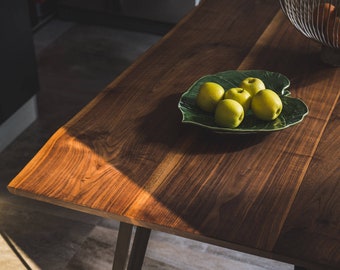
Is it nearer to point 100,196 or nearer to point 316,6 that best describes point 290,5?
point 316,6

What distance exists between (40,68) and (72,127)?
85.6 inches

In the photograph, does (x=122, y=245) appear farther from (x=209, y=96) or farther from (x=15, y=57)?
(x=15, y=57)

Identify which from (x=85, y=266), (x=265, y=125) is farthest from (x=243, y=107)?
(x=85, y=266)

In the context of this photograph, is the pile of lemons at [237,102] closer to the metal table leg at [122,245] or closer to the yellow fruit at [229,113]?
the yellow fruit at [229,113]

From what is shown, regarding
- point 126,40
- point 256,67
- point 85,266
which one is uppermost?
point 256,67

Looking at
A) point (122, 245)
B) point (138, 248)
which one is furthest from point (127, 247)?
point (138, 248)

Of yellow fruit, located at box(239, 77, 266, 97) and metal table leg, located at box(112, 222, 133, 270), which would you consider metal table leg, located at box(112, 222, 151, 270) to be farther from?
yellow fruit, located at box(239, 77, 266, 97)

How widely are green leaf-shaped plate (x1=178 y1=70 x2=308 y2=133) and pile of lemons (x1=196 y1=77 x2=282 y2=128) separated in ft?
0.06

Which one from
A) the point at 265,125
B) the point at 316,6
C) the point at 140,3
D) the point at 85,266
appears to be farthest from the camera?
the point at 140,3

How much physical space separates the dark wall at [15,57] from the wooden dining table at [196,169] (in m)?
1.00

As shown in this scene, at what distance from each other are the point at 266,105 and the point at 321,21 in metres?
0.44

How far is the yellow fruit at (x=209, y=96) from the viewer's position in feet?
5.16

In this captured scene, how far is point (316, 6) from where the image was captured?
184 centimetres

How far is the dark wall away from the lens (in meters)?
2.70
